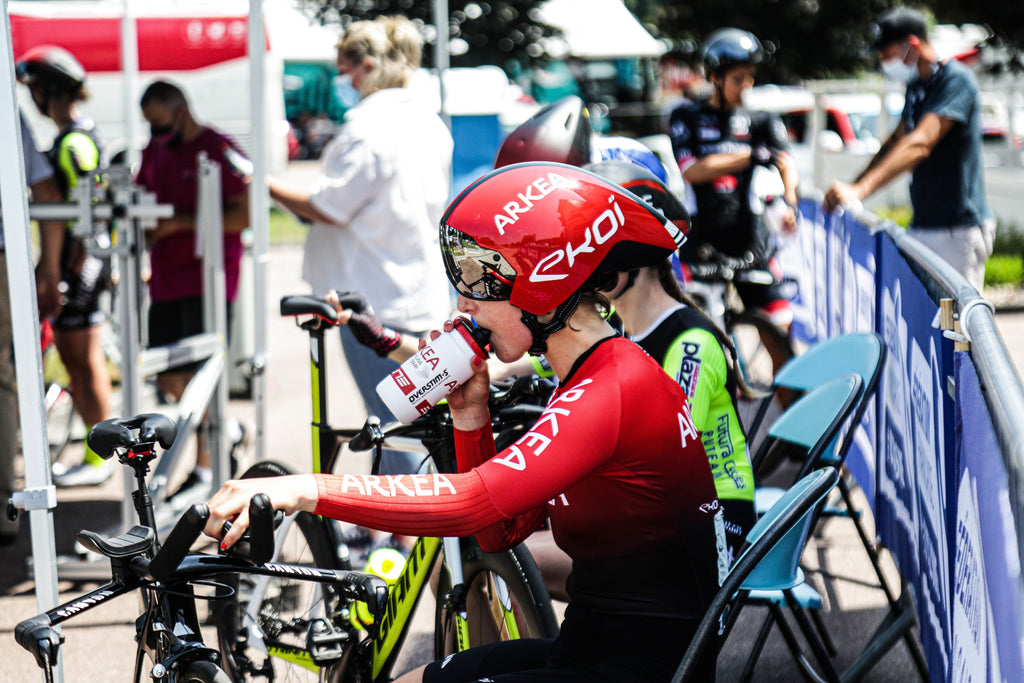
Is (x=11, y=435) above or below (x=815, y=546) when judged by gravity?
above

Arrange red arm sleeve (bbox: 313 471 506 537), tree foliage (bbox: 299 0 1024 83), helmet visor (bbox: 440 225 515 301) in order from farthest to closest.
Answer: tree foliage (bbox: 299 0 1024 83)
helmet visor (bbox: 440 225 515 301)
red arm sleeve (bbox: 313 471 506 537)

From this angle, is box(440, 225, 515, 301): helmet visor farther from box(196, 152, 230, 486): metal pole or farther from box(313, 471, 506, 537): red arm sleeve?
box(196, 152, 230, 486): metal pole

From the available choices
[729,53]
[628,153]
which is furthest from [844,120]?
[628,153]

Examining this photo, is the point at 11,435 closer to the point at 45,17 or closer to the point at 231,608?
the point at 231,608

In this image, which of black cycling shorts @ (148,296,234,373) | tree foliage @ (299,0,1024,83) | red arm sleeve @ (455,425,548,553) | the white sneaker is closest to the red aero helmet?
red arm sleeve @ (455,425,548,553)

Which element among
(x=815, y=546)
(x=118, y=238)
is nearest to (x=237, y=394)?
(x=118, y=238)

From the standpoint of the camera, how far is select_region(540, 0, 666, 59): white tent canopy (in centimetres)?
2089

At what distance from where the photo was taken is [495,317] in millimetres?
2232

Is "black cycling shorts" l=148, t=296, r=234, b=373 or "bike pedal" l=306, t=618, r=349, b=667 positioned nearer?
"bike pedal" l=306, t=618, r=349, b=667

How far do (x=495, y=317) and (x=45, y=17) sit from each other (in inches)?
437

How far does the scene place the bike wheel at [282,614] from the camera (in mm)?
3277

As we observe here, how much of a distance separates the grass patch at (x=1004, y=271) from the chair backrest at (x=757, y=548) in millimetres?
9502

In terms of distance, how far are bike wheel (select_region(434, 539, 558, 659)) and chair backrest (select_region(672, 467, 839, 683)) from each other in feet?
1.38

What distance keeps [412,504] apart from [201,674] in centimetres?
67
